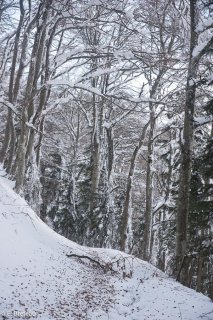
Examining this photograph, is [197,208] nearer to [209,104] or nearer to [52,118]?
[209,104]

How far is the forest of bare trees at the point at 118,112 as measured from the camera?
9719 mm

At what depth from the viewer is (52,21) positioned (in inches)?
475

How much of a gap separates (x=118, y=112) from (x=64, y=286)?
13933 mm

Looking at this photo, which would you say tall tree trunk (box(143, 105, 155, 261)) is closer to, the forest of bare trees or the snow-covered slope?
the forest of bare trees

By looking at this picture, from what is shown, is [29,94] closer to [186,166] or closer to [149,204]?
[186,166]

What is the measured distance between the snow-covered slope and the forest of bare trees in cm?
146

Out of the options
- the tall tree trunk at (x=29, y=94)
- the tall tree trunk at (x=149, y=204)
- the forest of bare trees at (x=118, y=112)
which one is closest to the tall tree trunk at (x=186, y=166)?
the forest of bare trees at (x=118, y=112)

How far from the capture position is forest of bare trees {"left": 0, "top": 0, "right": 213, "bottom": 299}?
9.72 m

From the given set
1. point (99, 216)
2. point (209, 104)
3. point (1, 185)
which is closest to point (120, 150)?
point (99, 216)

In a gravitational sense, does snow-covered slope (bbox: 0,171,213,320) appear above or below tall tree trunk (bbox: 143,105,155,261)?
below

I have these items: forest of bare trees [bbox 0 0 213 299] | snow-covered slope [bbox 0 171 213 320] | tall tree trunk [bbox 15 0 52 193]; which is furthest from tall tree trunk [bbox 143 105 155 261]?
tall tree trunk [bbox 15 0 52 193]

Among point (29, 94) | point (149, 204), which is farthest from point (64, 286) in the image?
point (149, 204)

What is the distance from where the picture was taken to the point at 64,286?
23.6 feet

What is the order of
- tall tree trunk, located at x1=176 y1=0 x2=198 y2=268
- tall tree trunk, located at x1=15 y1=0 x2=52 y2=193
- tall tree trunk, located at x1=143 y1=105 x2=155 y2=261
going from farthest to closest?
tall tree trunk, located at x1=143 y1=105 x2=155 y2=261
tall tree trunk, located at x1=15 y1=0 x2=52 y2=193
tall tree trunk, located at x1=176 y1=0 x2=198 y2=268
